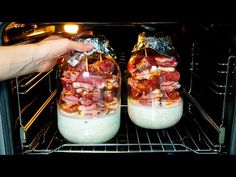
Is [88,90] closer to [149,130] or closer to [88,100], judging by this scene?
[88,100]

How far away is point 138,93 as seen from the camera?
1.08 meters

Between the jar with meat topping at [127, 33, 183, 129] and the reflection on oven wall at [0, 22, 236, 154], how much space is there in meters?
0.07

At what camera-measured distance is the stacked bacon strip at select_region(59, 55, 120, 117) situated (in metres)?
0.95

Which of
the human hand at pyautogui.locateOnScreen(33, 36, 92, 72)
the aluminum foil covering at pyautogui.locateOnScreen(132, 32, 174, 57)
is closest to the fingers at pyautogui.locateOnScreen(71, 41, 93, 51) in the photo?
the human hand at pyautogui.locateOnScreen(33, 36, 92, 72)

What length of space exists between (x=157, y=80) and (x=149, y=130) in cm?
21

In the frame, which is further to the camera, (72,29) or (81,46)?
(72,29)

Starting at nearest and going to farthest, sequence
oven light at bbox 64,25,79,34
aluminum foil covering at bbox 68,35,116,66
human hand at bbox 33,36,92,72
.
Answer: human hand at bbox 33,36,92,72, aluminum foil covering at bbox 68,35,116,66, oven light at bbox 64,25,79,34

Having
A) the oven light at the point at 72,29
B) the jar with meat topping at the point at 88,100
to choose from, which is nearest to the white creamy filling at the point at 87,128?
the jar with meat topping at the point at 88,100

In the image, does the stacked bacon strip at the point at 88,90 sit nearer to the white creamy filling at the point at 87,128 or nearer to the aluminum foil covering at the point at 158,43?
the white creamy filling at the point at 87,128

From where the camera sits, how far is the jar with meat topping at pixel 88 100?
0.95 meters

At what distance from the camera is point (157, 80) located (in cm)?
105

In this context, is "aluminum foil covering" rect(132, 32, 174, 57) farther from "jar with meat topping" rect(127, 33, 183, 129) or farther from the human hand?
the human hand

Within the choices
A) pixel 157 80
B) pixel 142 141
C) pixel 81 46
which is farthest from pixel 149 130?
pixel 81 46
